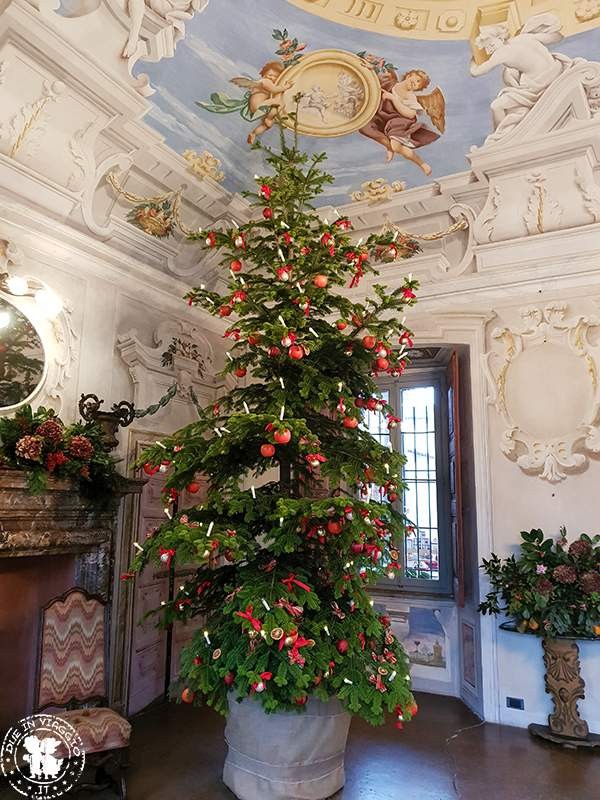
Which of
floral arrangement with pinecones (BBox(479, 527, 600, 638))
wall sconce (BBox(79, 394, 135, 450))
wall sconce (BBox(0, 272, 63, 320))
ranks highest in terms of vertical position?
wall sconce (BBox(0, 272, 63, 320))

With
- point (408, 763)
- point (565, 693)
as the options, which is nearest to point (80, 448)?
point (408, 763)

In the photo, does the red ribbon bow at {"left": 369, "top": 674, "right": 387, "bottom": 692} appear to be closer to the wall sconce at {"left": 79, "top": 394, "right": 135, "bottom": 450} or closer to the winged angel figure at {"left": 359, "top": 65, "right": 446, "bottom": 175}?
the wall sconce at {"left": 79, "top": 394, "right": 135, "bottom": 450}

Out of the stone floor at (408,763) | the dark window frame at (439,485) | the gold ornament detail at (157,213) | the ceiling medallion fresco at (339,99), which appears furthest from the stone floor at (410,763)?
the ceiling medallion fresco at (339,99)

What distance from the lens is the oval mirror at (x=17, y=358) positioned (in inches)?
147

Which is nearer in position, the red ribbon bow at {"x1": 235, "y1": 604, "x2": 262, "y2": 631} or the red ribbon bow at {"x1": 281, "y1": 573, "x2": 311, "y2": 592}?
the red ribbon bow at {"x1": 235, "y1": 604, "x2": 262, "y2": 631}

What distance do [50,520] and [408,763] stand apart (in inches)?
110

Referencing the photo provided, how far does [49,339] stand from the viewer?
13.5 feet

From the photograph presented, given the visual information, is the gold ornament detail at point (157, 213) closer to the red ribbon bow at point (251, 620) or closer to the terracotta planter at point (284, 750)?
the red ribbon bow at point (251, 620)

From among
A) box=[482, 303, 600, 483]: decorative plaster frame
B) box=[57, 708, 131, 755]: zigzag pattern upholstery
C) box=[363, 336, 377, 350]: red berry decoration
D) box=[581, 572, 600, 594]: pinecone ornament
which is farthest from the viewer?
box=[482, 303, 600, 483]: decorative plaster frame

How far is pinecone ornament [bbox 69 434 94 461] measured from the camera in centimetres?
369

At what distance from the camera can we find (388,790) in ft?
11.0

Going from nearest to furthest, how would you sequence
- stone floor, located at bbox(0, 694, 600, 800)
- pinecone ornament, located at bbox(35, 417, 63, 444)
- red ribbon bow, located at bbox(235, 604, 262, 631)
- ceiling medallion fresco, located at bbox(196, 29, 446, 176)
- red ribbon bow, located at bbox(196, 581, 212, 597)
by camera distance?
red ribbon bow, located at bbox(235, 604, 262, 631)
stone floor, located at bbox(0, 694, 600, 800)
red ribbon bow, located at bbox(196, 581, 212, 597)
pinecone ornament, located at bbox(35, 417, 63, 444)
ceiling medallion fresco, located at bbox(196, 29, 446, 176)

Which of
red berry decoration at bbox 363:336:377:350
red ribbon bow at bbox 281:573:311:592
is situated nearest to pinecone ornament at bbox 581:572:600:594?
red ribbon bow at bbox 281:573:311:592

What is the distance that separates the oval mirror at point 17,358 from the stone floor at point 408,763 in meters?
2.29
